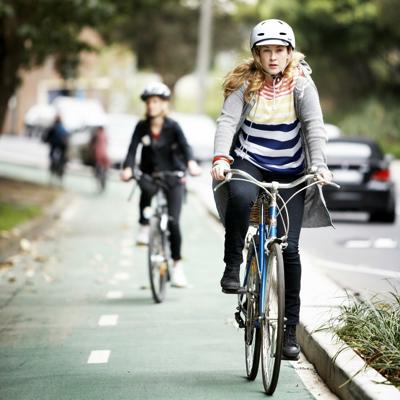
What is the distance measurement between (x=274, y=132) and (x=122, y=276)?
6.02 metres

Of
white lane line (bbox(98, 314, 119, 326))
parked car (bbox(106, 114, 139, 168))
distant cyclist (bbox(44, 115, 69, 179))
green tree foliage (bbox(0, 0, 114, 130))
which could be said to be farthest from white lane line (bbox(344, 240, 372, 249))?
parked car (bbox(106, 114, 139, 168))

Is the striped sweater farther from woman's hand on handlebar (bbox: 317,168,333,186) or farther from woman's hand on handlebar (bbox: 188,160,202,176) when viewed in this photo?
woman's hand on handlebar (bbox: 188,160,202,176)

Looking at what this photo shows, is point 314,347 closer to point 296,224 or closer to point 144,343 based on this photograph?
point 296,224

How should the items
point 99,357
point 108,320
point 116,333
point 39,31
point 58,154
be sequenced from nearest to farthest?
point 99,357 < point 116,333 < point 108,320 < point 39,31 < point 58,154

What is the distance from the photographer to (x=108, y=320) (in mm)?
9039

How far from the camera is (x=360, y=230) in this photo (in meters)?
18.3

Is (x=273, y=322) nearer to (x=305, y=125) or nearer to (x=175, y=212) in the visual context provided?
(x=305, y=125)

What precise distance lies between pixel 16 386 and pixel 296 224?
6.12ft

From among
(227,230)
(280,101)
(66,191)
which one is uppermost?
(280,101)

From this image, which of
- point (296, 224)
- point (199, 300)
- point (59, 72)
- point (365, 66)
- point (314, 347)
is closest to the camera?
point (296, 224)

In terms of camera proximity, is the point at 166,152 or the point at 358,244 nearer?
the point at 166,152

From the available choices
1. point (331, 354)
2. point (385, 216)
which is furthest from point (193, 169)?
point (385, 216)

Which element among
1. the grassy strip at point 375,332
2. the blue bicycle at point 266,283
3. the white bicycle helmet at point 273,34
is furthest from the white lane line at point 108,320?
the white bicycle helmet at point 273,34

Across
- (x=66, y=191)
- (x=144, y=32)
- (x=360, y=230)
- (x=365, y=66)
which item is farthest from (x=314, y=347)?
(x=144, y=32)
